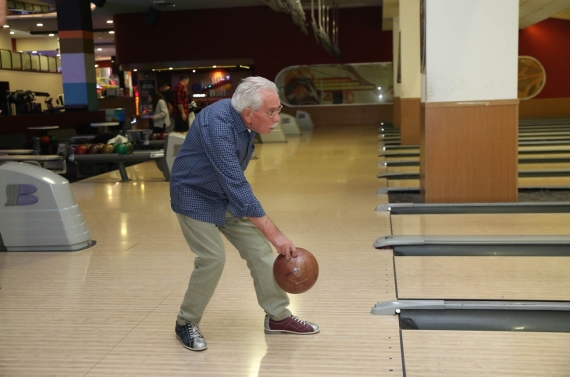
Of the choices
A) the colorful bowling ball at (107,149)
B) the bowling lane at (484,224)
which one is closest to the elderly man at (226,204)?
the bowling lane at (484,224)

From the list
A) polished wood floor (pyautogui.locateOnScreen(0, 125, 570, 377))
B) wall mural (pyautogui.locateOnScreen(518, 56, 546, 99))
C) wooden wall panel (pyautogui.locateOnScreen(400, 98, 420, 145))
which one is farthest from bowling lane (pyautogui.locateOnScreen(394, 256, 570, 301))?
wall mural (pyautogui.locateOnScreen(518, 56, 546, 99))

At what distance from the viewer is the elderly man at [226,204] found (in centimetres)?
243

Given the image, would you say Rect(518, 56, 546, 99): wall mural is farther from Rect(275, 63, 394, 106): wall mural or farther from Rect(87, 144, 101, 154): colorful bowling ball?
Rect(87, 144, 101, 154): colorful bowling ball

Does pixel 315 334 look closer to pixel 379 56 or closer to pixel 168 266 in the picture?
pixel 168 266

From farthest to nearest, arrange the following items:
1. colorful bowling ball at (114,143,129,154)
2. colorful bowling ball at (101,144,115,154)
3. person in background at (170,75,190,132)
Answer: person in background at (170,75,190,132) → colorful bowling ball at (101,144,115,154) → colorful bowling ball at (114,143,129,154)

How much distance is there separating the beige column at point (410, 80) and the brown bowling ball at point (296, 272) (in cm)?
911

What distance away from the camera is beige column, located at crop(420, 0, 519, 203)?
5.60m

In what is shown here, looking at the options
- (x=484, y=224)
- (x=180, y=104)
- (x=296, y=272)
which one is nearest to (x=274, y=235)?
(x=296, y=272)

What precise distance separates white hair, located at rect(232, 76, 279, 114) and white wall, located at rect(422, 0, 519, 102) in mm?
3573

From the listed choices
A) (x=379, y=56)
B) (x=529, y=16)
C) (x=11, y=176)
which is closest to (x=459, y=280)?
(x=11, y=176)

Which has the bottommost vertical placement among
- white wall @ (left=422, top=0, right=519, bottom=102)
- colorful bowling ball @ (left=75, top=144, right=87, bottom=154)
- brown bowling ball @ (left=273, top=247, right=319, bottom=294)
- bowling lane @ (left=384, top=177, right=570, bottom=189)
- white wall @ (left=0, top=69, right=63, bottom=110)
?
bowling lane @ (left=384, top=177, right=570, bottom=189)

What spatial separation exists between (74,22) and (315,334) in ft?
45.4

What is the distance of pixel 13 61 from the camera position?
740 inches

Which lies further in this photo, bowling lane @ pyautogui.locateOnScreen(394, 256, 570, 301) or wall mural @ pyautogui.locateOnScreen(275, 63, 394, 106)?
wall mural @ pyautogui.locateOnScreen(275, 63, 394, 106)
